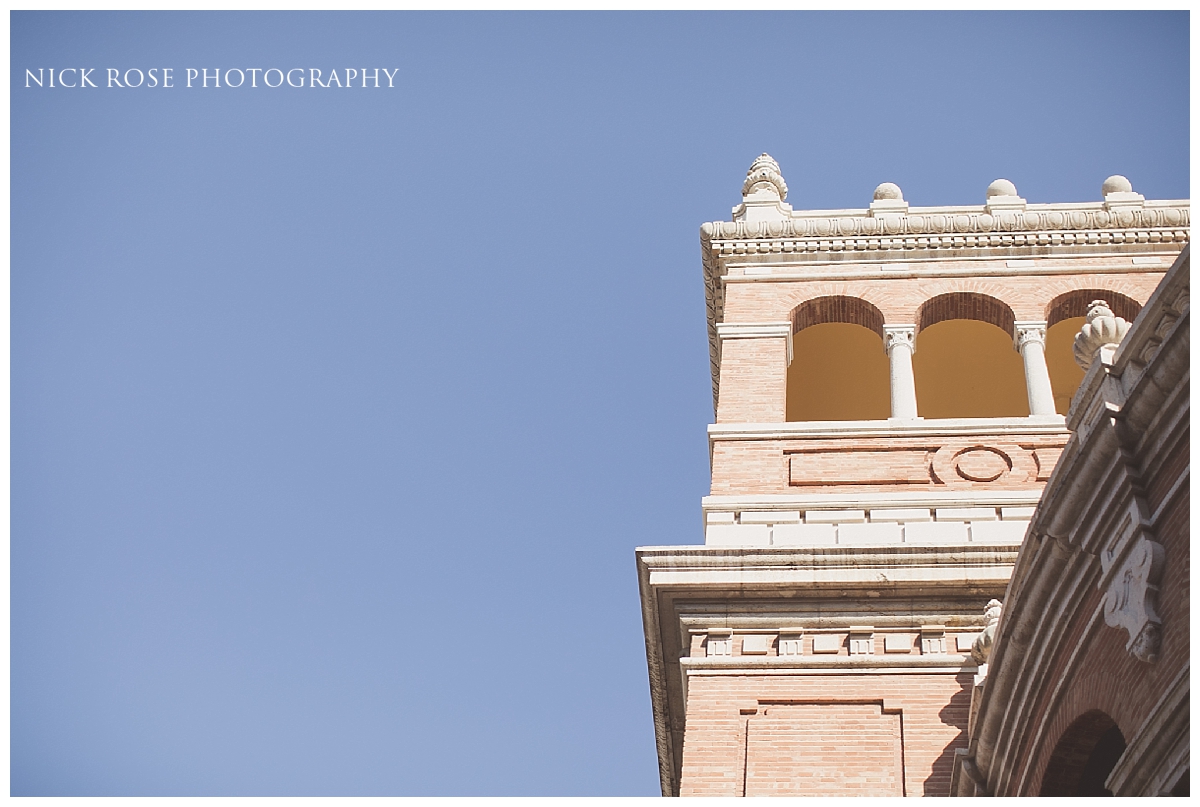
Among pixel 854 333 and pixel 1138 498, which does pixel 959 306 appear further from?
pixel 1138 498

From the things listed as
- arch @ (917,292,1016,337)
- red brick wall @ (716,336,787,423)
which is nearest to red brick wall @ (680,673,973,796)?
red brick wall @ (716,336,787,423)

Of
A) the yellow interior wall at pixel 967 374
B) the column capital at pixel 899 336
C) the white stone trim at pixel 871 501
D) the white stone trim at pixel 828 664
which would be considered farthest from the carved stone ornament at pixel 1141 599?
the yellow interior wall at pixel 967 374

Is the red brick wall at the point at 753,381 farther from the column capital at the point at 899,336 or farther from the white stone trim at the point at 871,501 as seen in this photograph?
the white stone trim at the point at 871,501

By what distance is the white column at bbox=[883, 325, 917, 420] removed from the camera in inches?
767

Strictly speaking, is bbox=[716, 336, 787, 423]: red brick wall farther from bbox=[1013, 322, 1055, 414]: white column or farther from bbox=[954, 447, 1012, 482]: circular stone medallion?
bbox=[1013, 322, 1055, 414]: white column

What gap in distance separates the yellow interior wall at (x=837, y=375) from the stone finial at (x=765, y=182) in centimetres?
187

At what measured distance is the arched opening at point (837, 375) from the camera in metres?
23.2

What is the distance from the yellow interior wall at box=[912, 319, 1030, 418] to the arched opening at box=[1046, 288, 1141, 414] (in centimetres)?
69

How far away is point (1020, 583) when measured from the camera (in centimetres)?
1127

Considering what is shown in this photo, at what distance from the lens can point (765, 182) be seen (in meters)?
23.2

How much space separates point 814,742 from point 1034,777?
3.96m

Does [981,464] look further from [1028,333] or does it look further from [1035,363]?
[1028,333]

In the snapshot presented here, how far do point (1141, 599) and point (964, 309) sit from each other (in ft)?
41.0

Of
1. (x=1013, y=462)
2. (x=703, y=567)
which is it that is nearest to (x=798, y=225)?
(x=1013, y=462)
